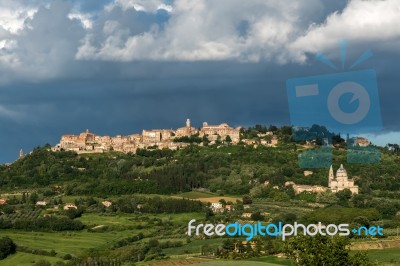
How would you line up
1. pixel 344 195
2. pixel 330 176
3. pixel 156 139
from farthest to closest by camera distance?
pixel 156 139 → pixel 330 176 → pixel 344 195

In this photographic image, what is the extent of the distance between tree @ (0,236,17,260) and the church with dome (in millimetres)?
37540

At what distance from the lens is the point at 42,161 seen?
333ft

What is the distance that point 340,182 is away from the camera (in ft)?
261

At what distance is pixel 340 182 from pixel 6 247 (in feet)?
133

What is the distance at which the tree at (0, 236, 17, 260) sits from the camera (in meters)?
50.8

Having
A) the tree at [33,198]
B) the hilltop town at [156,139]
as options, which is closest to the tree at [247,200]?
the tree at [33,198]

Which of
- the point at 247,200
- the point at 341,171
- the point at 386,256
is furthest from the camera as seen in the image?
the point at 341,171

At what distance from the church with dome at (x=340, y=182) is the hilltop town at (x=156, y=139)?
85.8 feet

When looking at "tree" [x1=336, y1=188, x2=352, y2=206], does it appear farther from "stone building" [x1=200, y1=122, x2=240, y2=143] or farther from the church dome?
"stone building" [x1=200, y1=122, x2=240, y2=143]

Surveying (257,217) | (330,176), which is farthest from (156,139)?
(257,217)

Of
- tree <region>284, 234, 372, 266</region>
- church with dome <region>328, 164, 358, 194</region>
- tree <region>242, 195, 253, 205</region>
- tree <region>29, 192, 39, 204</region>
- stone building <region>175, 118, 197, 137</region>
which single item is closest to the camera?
tree <region>284, 234, 372, 266</region>

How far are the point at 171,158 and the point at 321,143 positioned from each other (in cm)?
2092

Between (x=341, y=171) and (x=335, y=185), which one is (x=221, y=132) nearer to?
(x=341, y=171)

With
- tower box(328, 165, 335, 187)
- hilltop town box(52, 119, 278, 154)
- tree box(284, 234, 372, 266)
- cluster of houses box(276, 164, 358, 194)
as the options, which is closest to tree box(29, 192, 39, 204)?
cluster of houses box(276, 164, 358, 194)
